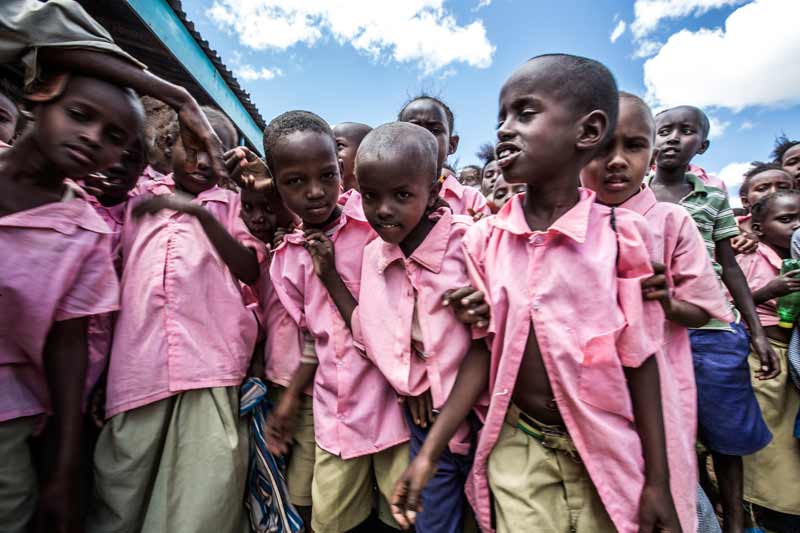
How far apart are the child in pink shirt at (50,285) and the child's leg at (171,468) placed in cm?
13

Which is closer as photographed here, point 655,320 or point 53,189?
point 655,320

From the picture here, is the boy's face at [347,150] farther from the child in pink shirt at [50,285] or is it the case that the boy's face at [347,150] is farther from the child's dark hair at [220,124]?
the child in pink shirt at [50,285]

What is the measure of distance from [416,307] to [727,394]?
165 centimetres

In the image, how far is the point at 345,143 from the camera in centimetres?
288

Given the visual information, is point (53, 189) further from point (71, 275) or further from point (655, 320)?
point (655, 320)

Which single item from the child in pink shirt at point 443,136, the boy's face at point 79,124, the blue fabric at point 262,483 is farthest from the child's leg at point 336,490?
the child in pink shirt at point 443,136

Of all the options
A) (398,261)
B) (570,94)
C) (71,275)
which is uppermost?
(570,94)

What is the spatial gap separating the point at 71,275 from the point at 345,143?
191 cm

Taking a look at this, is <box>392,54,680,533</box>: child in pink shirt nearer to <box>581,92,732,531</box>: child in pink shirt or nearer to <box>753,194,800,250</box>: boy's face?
<box>581,92,732,531</box>: child in pink shirt

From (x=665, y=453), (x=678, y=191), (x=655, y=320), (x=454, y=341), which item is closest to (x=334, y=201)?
(x=454, y=341)

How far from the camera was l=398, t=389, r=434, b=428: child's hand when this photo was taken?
1.46 meters

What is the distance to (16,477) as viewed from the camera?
4.29 ft

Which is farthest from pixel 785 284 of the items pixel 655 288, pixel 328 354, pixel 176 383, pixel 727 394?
pixel 176 383

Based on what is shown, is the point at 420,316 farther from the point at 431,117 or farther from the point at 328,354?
the point at 431,117
